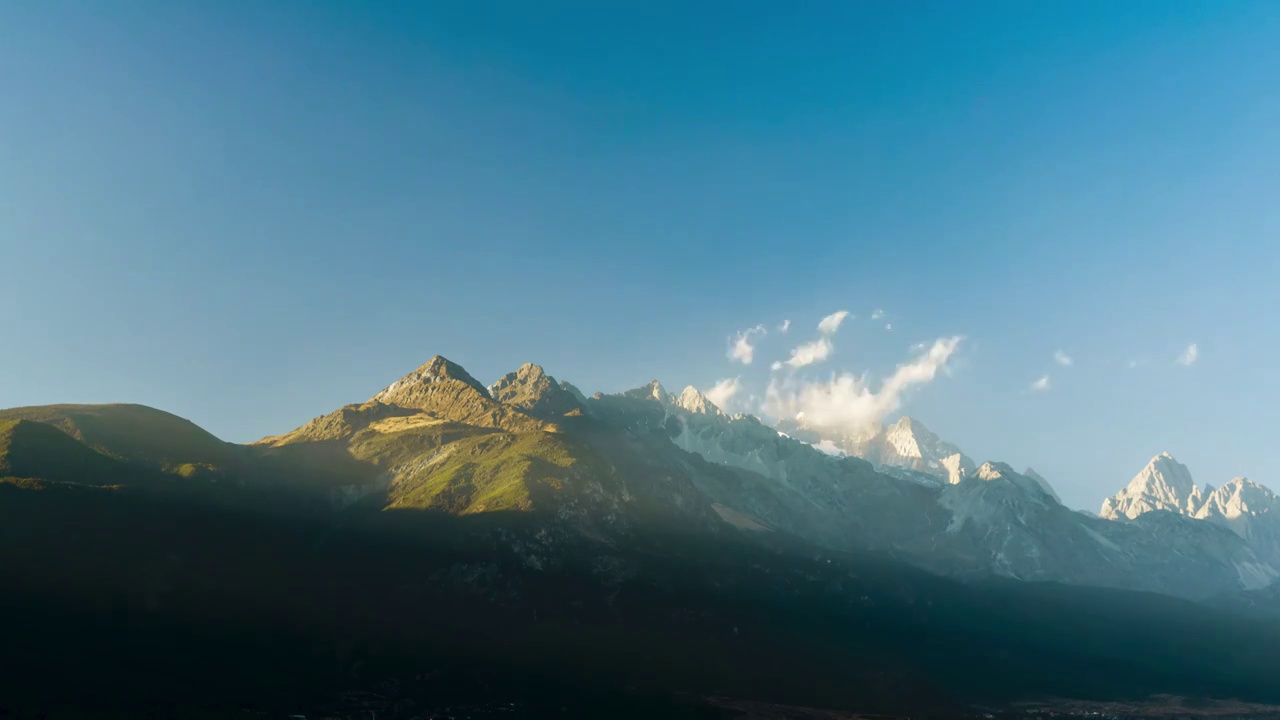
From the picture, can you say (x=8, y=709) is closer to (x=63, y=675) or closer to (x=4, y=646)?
(x=63, y=675)

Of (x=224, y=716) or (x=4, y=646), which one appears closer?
(x=224, y=716)

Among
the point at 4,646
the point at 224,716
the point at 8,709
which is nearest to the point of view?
the point at 8,709

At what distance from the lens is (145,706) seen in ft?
609

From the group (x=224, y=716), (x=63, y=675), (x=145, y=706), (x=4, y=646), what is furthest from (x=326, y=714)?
(x=4, y=646)

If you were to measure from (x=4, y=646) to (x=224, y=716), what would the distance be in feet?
237

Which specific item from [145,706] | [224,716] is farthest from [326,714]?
[145,706]

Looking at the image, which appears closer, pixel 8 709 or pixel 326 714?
pixel 8 709

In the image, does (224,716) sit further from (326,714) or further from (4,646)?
(4,646)

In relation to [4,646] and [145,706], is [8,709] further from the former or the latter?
[4,646]

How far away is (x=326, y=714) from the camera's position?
200 metres

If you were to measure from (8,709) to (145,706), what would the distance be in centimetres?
2782

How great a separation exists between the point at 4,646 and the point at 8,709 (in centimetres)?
4177

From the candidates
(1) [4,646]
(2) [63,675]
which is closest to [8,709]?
(2) [63,675]

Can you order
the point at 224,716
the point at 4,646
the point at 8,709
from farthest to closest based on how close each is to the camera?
the point at 4,646 < the point at 224,716 < the point at 8,709
